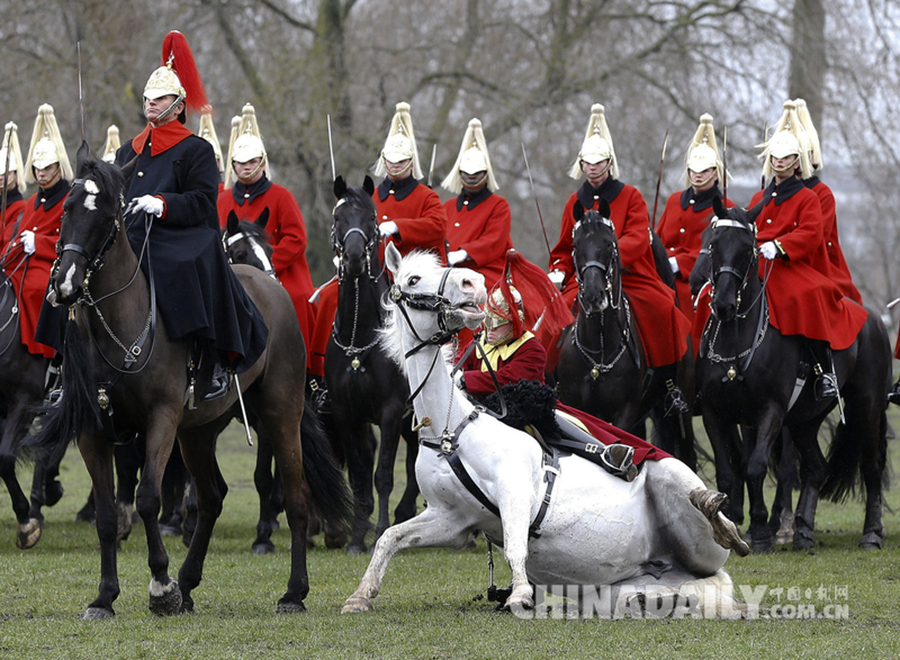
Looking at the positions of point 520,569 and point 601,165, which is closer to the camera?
point 520,569

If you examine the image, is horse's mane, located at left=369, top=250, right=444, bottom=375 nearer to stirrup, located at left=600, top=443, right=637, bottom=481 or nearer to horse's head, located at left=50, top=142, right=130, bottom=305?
stirrup, located at left=600, top=443, right=637, bottom=481

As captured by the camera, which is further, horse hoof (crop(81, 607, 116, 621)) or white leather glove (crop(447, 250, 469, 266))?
white leather glove (crop(447, 250, 469, 266))

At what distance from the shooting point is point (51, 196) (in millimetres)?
10508

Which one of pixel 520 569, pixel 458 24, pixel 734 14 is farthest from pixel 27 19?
pixel 520 569

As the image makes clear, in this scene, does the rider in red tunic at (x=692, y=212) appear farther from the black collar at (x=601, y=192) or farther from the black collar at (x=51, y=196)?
the black collar at (x=51, y=196)

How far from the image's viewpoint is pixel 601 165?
10.2 meters

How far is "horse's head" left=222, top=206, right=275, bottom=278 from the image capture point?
978 centimetres

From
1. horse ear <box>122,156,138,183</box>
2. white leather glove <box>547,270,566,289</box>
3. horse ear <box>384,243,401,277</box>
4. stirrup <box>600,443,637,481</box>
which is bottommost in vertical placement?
stirrup <box>600,443,637,481</box>

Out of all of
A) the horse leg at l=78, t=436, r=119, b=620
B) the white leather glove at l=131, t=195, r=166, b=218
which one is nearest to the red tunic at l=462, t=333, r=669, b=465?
the white leather glove at l=131, t=195, r=166, b=218

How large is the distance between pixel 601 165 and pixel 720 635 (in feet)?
17.4

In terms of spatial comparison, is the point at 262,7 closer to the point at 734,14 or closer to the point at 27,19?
the point at 27,19

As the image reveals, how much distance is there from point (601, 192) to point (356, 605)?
5.04 m

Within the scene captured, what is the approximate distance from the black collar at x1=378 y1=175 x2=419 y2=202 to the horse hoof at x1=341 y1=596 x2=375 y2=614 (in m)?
4.97

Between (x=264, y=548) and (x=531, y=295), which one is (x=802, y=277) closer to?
(x=531, y=295)
